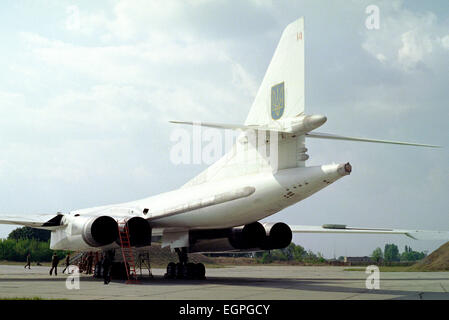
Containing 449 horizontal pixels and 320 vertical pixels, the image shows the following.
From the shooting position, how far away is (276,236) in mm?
15531

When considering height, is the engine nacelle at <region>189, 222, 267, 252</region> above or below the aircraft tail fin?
below

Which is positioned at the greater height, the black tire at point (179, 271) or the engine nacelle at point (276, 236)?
the engine nacelle at point (276, 236)

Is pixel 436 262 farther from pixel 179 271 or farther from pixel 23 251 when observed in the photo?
pixel 23 251

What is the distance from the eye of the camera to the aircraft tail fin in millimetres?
11266

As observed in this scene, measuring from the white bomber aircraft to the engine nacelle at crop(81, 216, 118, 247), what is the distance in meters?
0.03

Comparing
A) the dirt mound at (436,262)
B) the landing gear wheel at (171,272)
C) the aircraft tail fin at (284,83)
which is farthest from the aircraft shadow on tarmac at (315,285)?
the dirt mound at (436,262)

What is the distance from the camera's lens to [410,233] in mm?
17000

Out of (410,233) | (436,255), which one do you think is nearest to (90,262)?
(410,233)

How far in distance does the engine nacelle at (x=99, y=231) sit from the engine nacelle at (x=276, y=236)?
4914 mm

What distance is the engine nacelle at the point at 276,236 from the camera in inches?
609

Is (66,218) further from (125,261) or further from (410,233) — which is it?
(410,233)

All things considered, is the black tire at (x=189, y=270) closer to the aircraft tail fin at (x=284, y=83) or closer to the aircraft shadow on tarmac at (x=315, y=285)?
the aircraft shadow on tarmac at (x=315, y=285)

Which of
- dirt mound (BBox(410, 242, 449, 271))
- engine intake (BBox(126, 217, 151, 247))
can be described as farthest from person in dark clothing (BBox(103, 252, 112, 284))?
dirt mound (BBox(410, 242, 449, 271))

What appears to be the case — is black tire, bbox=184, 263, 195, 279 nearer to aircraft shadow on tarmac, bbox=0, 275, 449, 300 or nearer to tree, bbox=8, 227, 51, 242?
aircraft shadow on tarmac, bbox=0, 275, 449, 300
